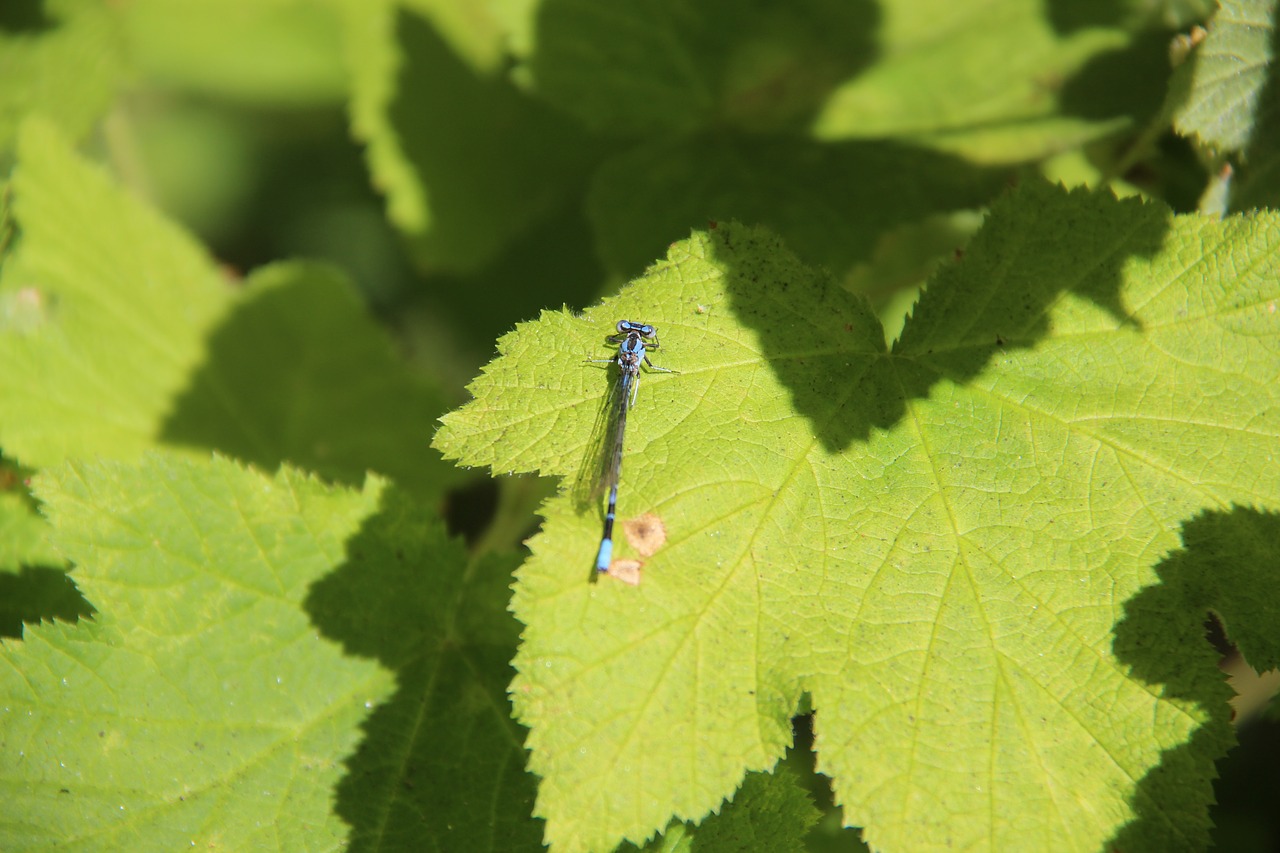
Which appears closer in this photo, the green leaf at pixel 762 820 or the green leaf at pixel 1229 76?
the green leaf at pixel 762 820

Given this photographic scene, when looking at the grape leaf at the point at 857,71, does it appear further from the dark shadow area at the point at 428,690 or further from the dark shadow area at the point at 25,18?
the dark shadow area at the point at 25,18

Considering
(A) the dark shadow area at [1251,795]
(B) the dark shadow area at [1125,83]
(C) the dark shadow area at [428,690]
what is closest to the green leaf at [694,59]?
(B) the dark shadow area at [1125,83]

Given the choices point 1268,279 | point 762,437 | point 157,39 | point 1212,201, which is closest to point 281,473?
point 762,437

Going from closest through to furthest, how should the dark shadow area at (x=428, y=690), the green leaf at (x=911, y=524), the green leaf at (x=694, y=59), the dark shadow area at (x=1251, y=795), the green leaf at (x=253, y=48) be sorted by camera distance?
the green leaf at (x=911, y=524)
the dark shadow area at (x=428, y=690)
the green leaf at (x=694, y=59)
the dark shadow area at (x=1251, y=795)
the green leaf at (x=253, y=48)

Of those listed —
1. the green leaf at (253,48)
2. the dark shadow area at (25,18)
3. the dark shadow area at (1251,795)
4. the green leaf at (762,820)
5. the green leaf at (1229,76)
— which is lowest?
the green leaf at (762,820)

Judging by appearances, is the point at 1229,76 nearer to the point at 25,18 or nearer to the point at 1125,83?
the point at 1125,83

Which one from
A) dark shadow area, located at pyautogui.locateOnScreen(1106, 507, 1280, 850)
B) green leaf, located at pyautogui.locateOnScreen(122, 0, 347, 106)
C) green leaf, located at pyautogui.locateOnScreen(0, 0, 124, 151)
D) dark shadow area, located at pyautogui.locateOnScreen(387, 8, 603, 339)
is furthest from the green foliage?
green leaf, located at pyautogui.locateOnScreen(122, 0, 347, 106)

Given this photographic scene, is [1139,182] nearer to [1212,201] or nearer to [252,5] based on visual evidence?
[1212,201]

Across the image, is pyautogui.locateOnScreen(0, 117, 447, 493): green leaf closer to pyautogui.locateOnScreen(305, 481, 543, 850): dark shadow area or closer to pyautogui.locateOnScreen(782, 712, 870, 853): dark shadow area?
pyautogui.locateOnScreen(305, 481, 543, 850): dark shadow area
